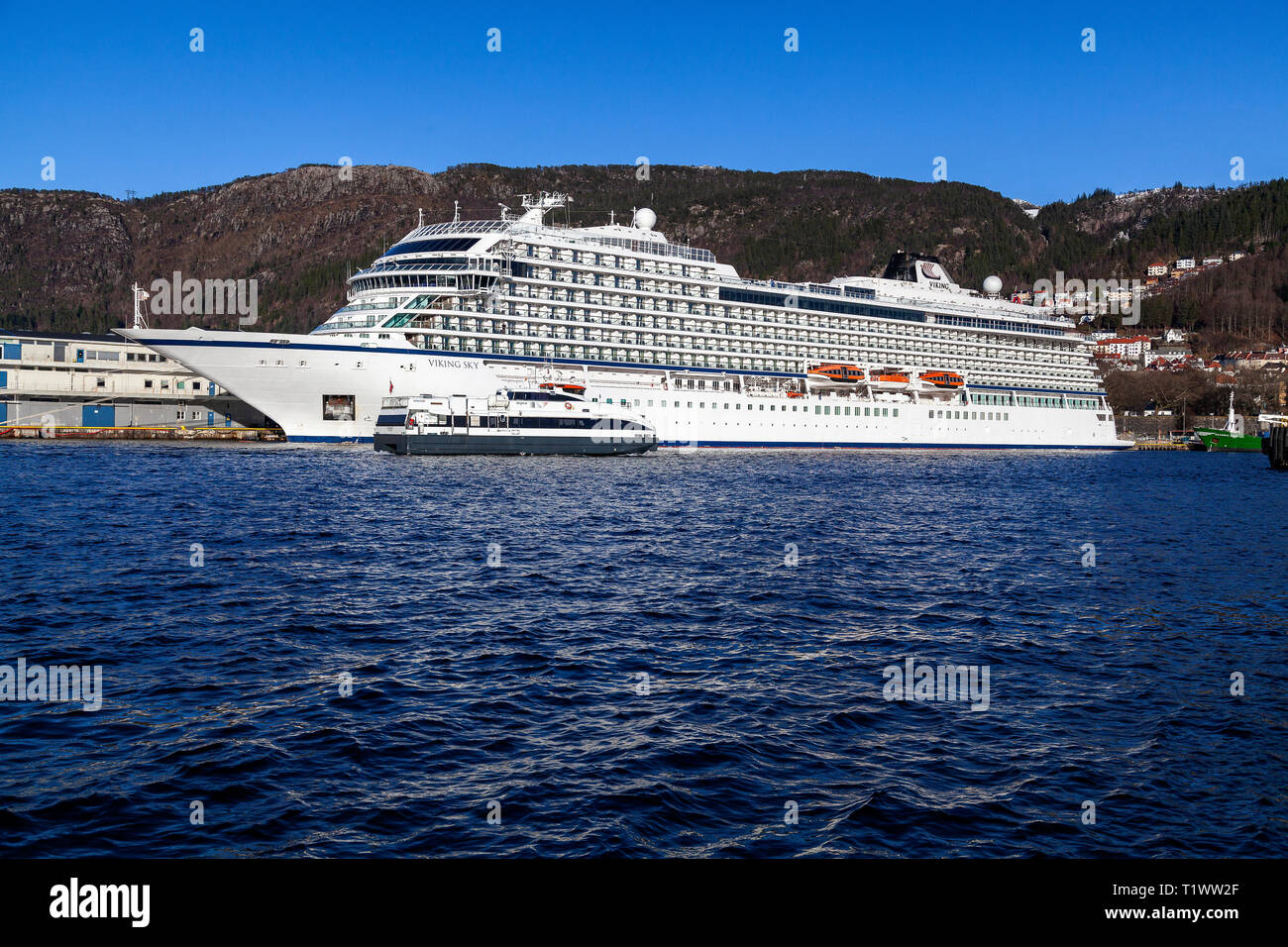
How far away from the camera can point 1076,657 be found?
18172 millimetres

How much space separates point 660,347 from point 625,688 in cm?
8044

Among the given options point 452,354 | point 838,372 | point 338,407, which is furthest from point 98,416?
point 838,372

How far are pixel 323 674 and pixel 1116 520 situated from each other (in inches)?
1477

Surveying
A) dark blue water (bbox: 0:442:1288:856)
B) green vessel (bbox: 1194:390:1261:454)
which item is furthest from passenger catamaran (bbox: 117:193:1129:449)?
dark blue water (bbox: 0:442:1288:856)

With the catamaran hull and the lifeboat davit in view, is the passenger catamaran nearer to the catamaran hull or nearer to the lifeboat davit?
the lifeboat davit

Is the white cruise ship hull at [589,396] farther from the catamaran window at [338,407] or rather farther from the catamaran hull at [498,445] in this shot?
the catamaran hull at [498,445]

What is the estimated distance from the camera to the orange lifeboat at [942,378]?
113 metres

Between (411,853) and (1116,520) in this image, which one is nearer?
(411,853)

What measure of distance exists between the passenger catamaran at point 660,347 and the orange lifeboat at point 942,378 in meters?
0.19

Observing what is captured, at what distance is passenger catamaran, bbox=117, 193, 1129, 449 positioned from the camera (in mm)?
76625

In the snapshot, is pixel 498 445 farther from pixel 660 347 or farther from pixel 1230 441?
pixel 1230 441

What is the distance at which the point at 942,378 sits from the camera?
113625 millimetres
